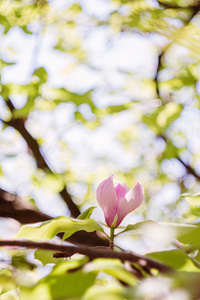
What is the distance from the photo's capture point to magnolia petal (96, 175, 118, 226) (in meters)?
0.71

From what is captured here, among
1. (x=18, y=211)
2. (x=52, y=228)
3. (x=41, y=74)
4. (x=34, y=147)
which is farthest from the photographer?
(x=34, y=147)

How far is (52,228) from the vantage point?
2.03 ft

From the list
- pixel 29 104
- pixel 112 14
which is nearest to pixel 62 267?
pixel 29 104

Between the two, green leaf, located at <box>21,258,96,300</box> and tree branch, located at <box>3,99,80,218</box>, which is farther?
tree branch, located at <box>3,99,80,218</box>

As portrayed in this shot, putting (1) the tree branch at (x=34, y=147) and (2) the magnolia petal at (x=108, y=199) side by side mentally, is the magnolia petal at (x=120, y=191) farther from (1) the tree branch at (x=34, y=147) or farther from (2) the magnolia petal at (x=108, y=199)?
(1) the tree branch at (x=34, y=147)

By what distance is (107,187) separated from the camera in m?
0.72

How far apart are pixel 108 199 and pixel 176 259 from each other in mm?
266

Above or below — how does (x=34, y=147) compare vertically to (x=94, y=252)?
below

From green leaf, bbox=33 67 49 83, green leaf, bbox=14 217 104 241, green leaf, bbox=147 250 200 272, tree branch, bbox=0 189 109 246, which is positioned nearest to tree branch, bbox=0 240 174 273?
green leaf, bbox=147 250 200 272

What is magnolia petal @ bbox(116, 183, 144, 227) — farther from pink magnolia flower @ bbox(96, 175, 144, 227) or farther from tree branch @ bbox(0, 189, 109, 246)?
tree branch @ bbox(0, 189, 109, 246)

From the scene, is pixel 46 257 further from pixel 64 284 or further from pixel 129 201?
pixel 64 284

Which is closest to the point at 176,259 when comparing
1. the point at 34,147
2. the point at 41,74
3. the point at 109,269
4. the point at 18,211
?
the point at 109,269

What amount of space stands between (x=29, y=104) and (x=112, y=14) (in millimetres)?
900

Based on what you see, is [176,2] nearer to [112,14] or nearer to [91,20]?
[112,14]
